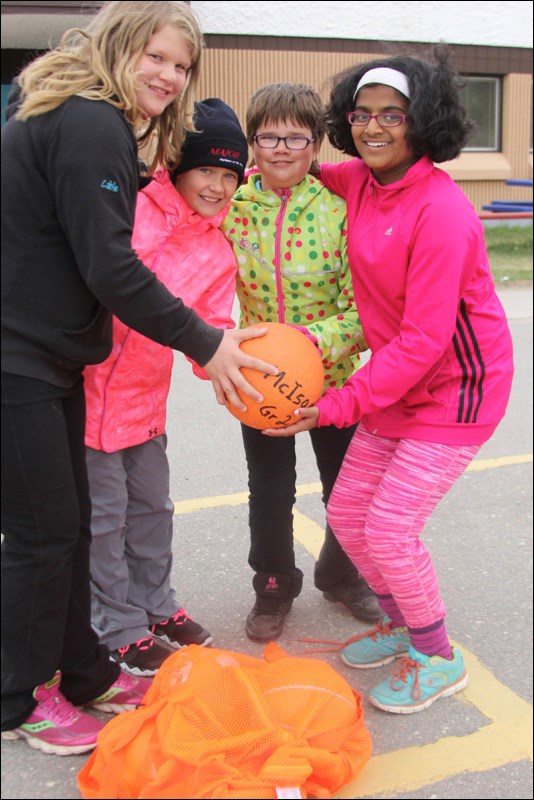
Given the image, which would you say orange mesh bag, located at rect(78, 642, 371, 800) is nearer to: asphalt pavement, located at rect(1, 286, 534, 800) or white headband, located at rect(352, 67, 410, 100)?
asphalt pavement, located at rect(1, 286, 534, 800)

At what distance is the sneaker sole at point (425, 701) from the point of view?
2.81 m

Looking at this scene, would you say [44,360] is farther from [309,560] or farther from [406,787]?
[309,560]

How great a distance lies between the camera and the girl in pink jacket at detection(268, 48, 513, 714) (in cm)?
265

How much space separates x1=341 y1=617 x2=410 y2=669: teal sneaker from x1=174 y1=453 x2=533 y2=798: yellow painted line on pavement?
10.0 inches

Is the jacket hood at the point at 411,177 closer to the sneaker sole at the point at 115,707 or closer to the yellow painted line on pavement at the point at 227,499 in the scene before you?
the sneaker sole at the point at 115,707

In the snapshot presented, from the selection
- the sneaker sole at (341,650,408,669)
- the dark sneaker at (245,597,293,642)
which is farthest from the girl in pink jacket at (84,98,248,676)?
the sneaker sole at (341,650,408,669)

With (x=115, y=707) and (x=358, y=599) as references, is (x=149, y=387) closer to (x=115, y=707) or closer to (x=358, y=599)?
(x=115, y=707)

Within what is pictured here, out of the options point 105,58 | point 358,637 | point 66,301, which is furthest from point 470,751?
point 105,58

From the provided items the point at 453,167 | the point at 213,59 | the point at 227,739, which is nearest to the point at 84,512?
the point at 227,739

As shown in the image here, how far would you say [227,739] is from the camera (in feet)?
7.68

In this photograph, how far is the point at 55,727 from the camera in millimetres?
2604

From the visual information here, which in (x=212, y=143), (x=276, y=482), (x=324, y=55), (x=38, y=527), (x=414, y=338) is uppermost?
(x=324, y=55)

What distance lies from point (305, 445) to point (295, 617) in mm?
2228

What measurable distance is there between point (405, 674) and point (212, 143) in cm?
186
